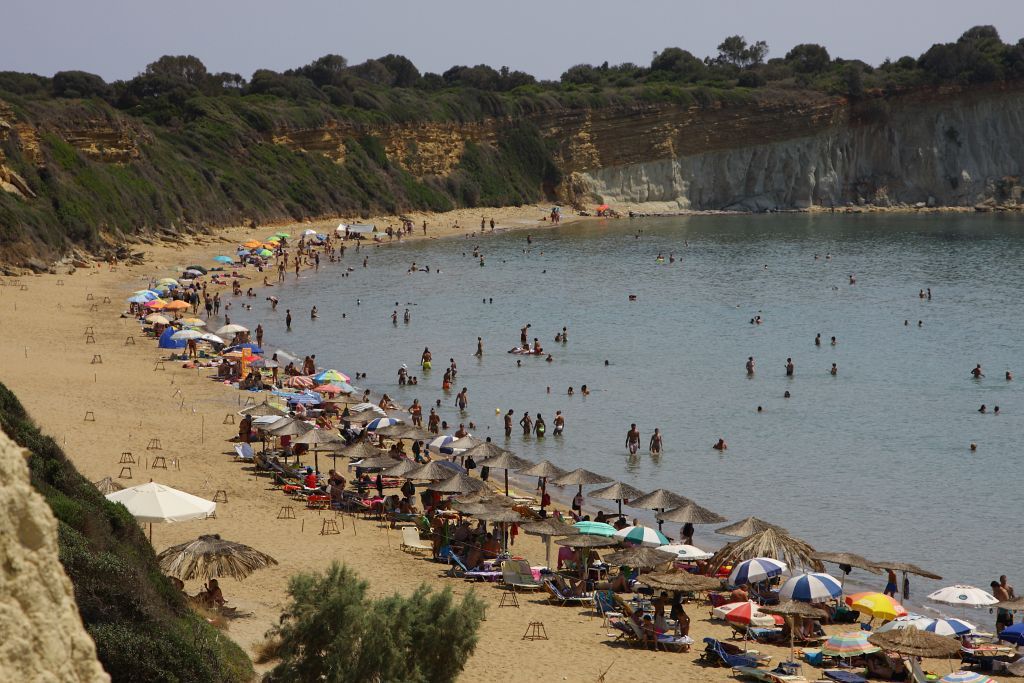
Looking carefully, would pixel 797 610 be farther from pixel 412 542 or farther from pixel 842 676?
pixel 412 542

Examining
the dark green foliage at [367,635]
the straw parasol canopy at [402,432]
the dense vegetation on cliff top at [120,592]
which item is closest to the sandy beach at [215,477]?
the dense vegetation on cliff top at [120,592]

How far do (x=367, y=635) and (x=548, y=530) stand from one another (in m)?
9.27

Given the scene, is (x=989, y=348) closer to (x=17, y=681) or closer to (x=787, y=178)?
(x=17, y=681)

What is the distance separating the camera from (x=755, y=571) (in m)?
19.1

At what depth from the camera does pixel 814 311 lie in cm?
5872

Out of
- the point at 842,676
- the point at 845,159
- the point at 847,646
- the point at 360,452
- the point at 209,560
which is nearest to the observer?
the point at 842,676

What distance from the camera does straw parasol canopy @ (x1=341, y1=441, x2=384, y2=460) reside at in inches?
987

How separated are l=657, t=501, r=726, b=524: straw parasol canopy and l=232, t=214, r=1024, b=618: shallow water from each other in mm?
1949

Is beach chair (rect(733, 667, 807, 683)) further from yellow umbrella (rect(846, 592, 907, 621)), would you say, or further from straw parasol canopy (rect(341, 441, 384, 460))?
straw parasol canopy (rect(341, 441, 384, 460))

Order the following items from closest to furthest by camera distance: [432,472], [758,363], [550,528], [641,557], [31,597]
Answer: [31,597] < [641,557] < [550,528] < [432,472] < [758,363]

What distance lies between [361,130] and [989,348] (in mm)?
62039

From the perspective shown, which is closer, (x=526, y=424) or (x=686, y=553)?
(x=686, y=553)

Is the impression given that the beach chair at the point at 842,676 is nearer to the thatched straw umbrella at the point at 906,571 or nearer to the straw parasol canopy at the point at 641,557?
the straw parasol canopy at the point at 641,557

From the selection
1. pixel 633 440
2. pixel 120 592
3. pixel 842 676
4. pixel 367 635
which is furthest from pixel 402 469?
pixel 120 592
